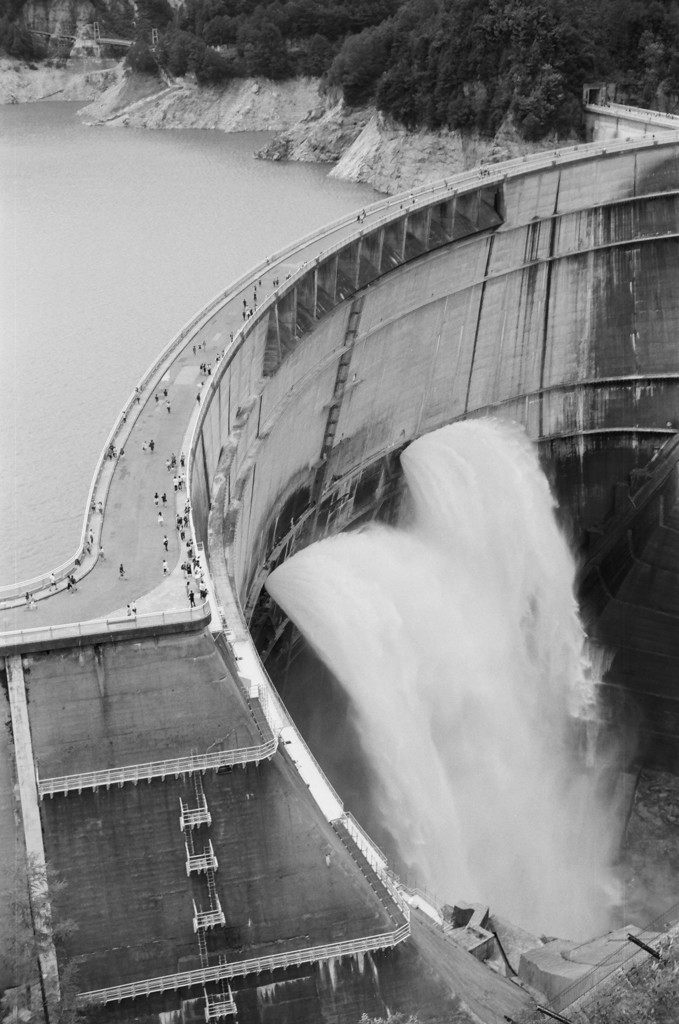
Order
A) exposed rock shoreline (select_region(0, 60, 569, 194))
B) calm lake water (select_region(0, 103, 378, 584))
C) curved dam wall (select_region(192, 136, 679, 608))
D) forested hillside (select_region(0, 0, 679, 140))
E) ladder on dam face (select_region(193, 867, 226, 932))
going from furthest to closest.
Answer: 1. exposed rock shoreline (select_region(0, 60, 569, 194))
2. forested hillside (select_region(0, 0, 679, 140))
3. curved dam wall (select_region(192, 136, 679, 608))
4. calm lake water (select_region(0, 103, 378, 584))
5. ladder on dam face (select_region(193, 867, 226, 932))

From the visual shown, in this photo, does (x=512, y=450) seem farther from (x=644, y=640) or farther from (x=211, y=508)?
(x=211, y=508)

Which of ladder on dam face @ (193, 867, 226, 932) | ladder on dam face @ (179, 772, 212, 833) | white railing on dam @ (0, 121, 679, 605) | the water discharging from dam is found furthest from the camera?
the water discharging from dam

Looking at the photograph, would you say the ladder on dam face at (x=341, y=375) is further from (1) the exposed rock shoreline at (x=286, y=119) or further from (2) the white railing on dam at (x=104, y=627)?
(1) the exposed rock shoreline at (x=286, y=119)

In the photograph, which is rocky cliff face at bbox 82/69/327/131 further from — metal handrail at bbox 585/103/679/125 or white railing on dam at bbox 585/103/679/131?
white railing on dam at bbox 585/103/679/131

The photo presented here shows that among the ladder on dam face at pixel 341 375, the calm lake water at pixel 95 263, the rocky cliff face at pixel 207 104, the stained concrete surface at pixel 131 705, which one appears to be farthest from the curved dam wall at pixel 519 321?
the rocky cliff face at pixel 207 104

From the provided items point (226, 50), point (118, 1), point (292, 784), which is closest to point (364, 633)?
point (292, 784)

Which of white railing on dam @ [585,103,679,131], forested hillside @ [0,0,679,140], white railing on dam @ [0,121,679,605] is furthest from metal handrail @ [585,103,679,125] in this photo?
white railing on dam @ [0,121,679,605]
